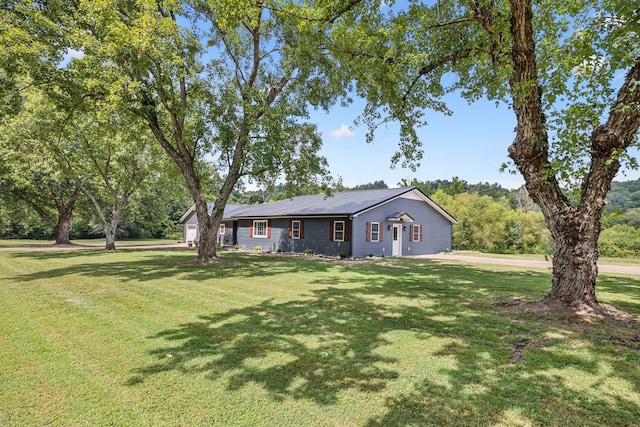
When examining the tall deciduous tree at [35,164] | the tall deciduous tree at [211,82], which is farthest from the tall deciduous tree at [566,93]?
the tall deciduous tree at [35,164]

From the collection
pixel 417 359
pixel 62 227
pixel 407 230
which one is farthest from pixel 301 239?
pixel 62 227

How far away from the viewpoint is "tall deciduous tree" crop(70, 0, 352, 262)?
10508mm

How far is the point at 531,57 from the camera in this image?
5.82 meters

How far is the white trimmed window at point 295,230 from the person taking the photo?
20.9 metres

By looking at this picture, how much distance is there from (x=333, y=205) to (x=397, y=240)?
4.28 meters

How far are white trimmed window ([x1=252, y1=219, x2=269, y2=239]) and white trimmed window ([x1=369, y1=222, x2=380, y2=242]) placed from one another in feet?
25.5

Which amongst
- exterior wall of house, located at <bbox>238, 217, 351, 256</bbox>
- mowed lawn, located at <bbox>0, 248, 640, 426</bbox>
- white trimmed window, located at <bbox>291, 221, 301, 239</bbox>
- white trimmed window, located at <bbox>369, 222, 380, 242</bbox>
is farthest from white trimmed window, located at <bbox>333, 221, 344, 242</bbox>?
mowed lawn, located at <bbox>0, 248, 640, 426</bbox>

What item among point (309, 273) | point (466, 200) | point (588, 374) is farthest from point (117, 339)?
point (466, 200)

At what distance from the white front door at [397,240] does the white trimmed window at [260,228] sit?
28.1ft

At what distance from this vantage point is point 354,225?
1781 centimetres

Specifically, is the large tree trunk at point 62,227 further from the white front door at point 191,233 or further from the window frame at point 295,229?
the window frame at point 295,229

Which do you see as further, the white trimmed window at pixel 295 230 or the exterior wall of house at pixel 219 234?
the exterior wall of house at pixel 219 234

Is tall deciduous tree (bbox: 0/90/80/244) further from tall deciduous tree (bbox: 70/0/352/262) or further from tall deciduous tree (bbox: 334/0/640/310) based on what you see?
tall deciduous tree (bbox: 334/0/640/310)

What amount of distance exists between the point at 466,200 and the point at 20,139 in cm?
3275
